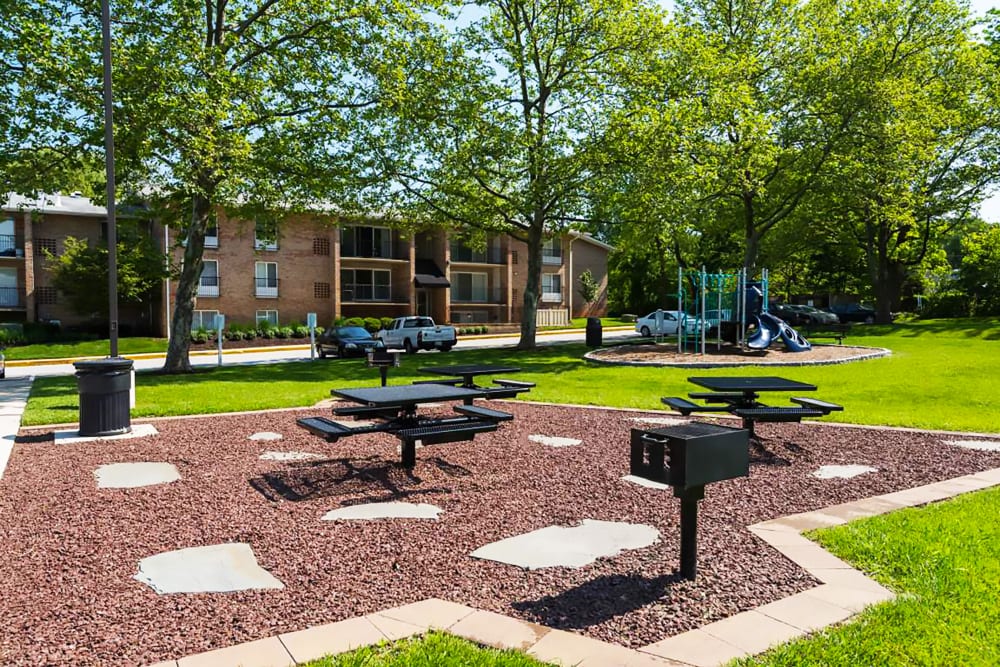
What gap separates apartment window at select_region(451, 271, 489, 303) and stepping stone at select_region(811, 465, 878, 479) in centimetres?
4095

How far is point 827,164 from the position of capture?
27.8 m

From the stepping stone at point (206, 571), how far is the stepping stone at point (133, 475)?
2287 millimetres

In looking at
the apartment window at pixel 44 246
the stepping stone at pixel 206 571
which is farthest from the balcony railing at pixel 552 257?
the stepping stone at pixel 206 571

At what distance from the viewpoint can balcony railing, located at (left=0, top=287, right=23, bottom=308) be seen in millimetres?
35406

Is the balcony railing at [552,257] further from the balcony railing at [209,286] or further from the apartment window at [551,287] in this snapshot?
the balcony railing at [209,286]

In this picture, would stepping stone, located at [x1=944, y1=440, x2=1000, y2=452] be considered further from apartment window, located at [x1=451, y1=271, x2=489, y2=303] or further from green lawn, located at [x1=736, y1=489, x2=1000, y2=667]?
apartment window, located at [x1=451, y1=271, x2=489, y2=303]

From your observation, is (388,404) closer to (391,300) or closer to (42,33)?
(42,33)

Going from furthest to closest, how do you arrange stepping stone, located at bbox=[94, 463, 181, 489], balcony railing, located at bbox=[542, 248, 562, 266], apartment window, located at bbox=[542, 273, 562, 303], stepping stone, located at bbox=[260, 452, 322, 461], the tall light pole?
apartment window, located at bbox=[542, 273, 562, 303]
balcony railing, located at bbox=[542, 248, 562, 266]
the tall light pole
stepping stone, located at bbox=[260, 452, 322, 461]
stepping stone, located at bbox=[94, 463, 181, 489]

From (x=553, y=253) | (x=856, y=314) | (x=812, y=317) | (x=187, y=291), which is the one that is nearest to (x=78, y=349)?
(x=187, y=291)

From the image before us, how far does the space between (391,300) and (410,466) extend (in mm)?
37947

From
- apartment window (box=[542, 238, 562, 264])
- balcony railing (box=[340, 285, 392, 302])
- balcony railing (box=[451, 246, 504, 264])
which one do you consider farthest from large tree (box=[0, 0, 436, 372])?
apartment window (box=[542, 238, 562, 264])

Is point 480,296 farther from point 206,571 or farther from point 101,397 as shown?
point 206,571

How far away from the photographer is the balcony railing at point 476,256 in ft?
156

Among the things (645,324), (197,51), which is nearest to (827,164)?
(645,324)
